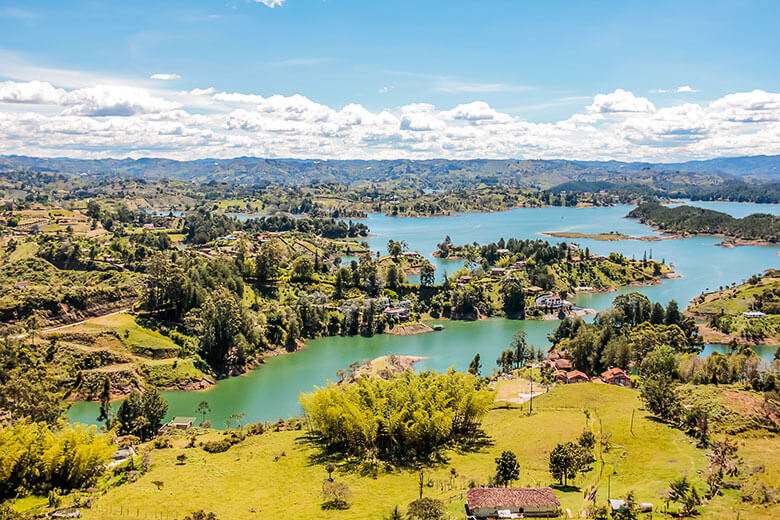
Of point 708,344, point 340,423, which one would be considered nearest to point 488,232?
point 708,344

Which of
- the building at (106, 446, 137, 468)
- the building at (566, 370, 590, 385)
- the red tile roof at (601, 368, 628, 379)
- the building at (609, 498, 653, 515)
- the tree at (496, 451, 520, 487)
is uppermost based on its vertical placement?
the building at (609, 498, 653, 515)

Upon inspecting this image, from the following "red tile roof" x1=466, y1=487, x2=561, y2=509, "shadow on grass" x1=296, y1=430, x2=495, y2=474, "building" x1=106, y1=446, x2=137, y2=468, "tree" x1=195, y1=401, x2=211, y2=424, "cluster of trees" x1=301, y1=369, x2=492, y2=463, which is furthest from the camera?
"tree" x1=195, y1=401, x2=211, y2=424

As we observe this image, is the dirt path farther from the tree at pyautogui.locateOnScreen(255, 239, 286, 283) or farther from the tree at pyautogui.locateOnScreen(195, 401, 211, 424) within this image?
the tree at pyautogui.locateOnScreen(255, 239, 286, 283)

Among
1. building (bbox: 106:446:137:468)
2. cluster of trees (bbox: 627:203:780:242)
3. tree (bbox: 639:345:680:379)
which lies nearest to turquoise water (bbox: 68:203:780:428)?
building (bbox: 106:446:137:468)

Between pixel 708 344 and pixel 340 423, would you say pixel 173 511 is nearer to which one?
pixel 340 423

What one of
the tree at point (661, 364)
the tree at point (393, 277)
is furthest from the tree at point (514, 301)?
the tree at point (661, 364)

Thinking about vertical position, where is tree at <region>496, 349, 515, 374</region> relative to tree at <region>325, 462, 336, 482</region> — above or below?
below

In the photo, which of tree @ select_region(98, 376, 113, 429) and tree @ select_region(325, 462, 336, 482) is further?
tree @ select_region(98, 376, 113, 429)

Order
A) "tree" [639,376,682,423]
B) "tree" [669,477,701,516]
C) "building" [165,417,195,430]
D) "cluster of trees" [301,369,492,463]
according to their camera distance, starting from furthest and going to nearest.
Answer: "building" [165,417,195,430] → "tree" [639,376,682,423] → "cluster of trees" [301,369,492,463] → "tree" [669,477,701,516]
